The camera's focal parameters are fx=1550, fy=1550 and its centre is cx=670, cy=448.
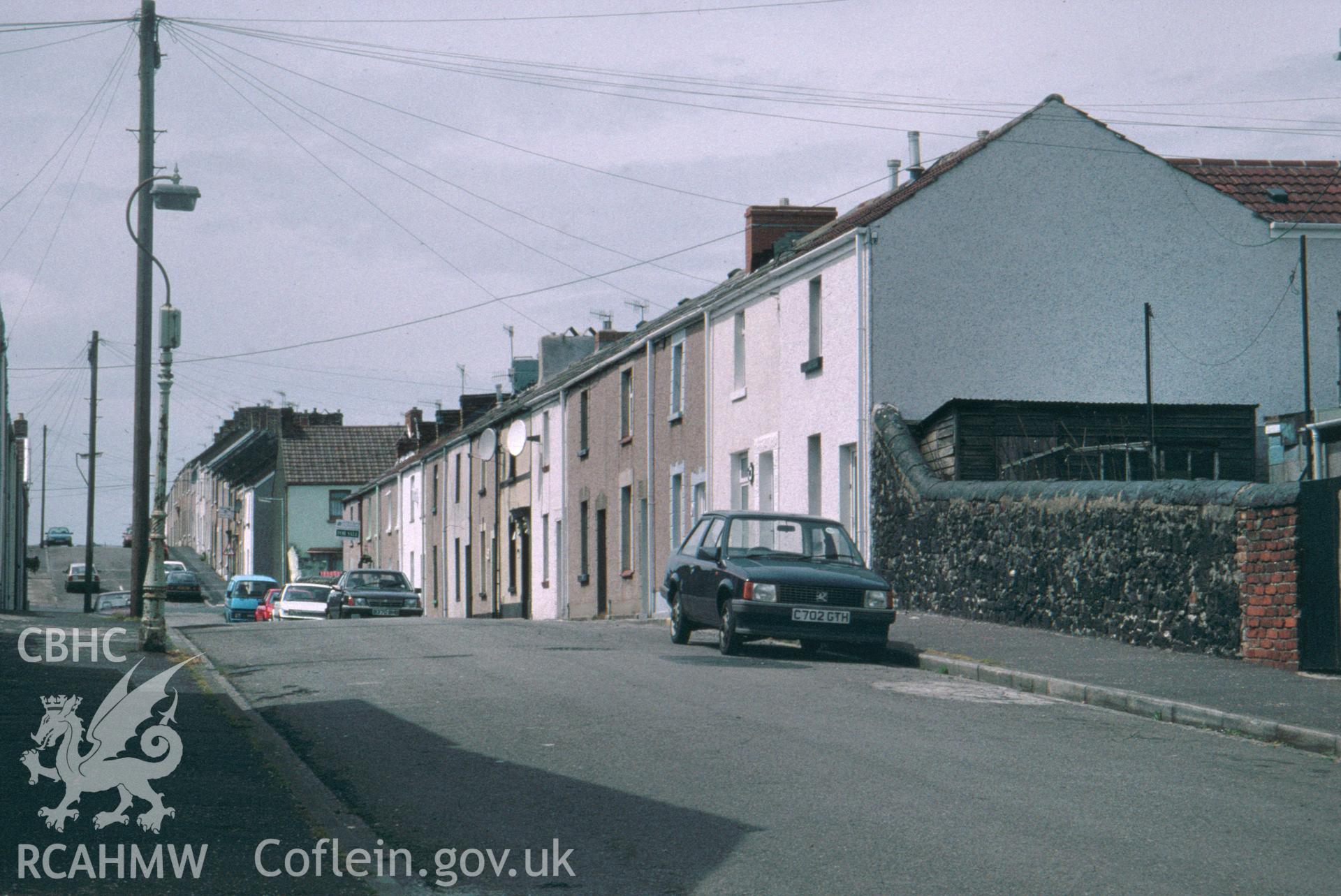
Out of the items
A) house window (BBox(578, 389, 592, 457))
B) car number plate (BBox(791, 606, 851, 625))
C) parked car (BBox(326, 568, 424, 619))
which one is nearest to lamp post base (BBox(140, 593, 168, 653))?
car number plate (BBox(791, 606, 851, 625))

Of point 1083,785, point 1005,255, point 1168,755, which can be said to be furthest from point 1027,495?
point 1083,785

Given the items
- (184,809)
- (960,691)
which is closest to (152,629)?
(960,691)

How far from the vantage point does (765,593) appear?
55.9 ft

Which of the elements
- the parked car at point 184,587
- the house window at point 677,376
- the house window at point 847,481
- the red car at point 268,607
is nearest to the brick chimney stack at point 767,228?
the house window at point 677,376

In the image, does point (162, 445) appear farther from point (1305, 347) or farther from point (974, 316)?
point (1305, 347)

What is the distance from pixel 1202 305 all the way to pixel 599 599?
681 inches

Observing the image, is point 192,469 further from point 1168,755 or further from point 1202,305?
point 1168,755

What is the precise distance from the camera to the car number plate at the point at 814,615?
16953 mm

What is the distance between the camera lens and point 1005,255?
88.4ft

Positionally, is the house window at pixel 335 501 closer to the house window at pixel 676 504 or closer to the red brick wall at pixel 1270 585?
the house window at pixel 676 504

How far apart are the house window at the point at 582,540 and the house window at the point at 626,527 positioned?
11.1 ft

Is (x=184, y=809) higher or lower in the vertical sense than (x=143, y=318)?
lower

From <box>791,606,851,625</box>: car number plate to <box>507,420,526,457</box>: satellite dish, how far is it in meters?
28.3

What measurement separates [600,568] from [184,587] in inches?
1423
